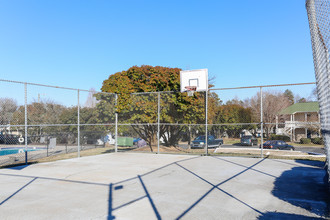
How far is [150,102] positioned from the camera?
15031mm

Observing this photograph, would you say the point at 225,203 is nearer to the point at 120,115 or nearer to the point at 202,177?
the point at 202,177

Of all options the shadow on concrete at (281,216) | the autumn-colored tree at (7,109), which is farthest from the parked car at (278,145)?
the autumn-colored tree at (7,109)

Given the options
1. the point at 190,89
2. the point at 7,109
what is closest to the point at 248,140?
the point at 190,89

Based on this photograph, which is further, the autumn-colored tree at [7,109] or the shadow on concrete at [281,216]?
the autumn-colored tree at [7,109]

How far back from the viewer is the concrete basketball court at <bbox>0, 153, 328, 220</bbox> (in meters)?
4.57

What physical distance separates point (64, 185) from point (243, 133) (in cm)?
1054

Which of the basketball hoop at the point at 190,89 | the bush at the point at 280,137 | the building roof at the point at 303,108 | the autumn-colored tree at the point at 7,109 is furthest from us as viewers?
the building roof at the point at 303,108

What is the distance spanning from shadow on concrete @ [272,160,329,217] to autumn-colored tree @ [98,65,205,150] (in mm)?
7683

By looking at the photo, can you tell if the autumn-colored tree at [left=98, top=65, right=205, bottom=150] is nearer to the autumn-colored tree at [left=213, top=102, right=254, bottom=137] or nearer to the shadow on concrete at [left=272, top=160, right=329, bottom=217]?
the autumn-colored tree at [left=213, top=102, right=254, bottom=137]

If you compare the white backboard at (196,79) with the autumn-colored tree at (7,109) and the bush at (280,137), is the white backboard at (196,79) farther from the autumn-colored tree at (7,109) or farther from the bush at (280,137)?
the autumn-colored tree at (7,109)

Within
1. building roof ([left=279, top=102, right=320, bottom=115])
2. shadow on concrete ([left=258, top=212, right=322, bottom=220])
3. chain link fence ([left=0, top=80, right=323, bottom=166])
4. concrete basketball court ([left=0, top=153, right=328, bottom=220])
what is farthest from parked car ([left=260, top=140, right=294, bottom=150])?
shadow on concrete ([left=258, top=212, right=322, bottom=220])

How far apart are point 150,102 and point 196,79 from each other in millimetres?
3097

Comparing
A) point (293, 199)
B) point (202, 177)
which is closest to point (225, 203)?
point (293, 199)

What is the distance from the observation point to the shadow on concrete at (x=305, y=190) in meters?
4.99
